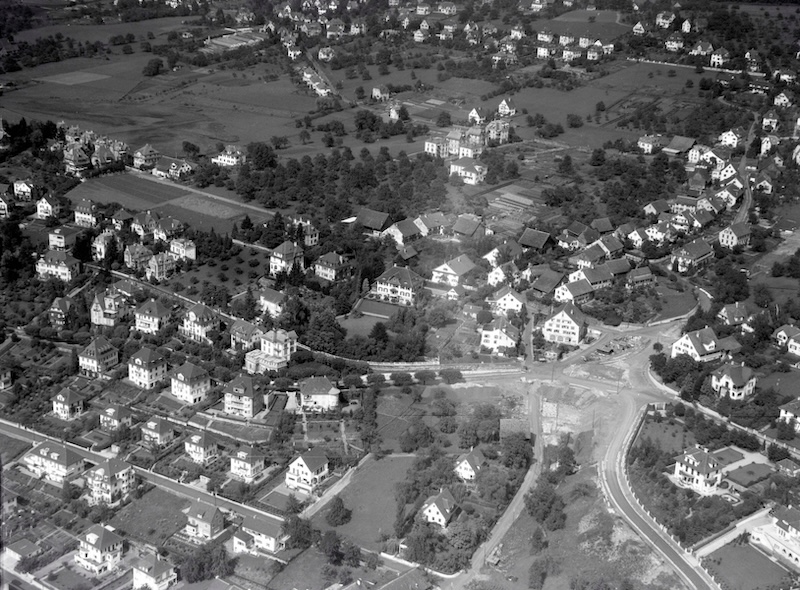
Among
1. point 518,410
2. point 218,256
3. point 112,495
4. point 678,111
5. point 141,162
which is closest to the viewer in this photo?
point 112,495

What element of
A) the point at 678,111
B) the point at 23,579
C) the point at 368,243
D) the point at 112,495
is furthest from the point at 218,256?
the point at 678,111

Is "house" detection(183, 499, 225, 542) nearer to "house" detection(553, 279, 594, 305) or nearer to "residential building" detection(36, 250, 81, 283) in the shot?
"house" detection(553, 279, 594, 305)

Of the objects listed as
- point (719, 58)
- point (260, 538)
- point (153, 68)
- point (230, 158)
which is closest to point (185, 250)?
point (230, 158)

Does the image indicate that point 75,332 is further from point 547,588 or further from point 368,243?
point 547,588

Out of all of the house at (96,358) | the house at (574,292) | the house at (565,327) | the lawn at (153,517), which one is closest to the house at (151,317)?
the house at (96,358)

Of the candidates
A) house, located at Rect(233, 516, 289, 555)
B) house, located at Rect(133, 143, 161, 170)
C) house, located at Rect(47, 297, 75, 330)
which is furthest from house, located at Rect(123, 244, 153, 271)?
house, located at Rect(233, 516, 289, 555)
